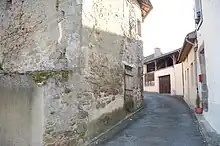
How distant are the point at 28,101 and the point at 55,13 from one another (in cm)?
281

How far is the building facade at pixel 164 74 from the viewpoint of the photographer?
77.9 ft

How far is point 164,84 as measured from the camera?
27.5m

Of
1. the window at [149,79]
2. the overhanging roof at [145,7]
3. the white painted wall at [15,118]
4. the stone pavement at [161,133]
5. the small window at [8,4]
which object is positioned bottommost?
the stone pavement at [161,133]

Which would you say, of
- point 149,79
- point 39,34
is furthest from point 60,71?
point 149,79

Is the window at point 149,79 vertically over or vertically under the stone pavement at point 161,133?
over

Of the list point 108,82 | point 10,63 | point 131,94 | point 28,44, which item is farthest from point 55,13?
point 131,94

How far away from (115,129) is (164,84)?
772 inches

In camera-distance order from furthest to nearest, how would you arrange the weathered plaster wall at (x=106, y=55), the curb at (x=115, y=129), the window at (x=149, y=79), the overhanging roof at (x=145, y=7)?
the window at (x=149, y=79) → the overhanging roof at (x=145, y=7) → the weathered plaster wall at (x=106, y=55) → the curb at (x=115, y=129)

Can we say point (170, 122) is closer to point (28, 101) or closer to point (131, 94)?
point (131, 94)

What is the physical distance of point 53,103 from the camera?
6.12m

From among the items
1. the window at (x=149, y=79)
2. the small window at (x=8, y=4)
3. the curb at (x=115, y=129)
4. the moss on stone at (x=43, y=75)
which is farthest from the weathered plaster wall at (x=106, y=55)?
the window at (x=149, y=79)

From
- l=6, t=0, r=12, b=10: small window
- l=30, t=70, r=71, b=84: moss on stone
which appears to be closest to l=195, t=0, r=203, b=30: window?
l=30, t=70, r=71, b=84: moss on stone

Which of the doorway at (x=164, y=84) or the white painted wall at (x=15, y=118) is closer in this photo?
the white painted wall at (x=15, y=118)

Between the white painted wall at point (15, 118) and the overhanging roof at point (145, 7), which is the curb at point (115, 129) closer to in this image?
the white painted wall at point (15, 118)
